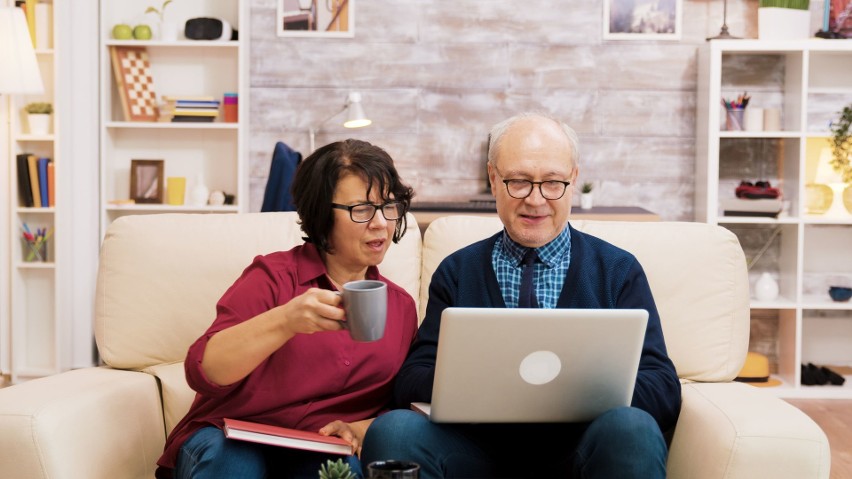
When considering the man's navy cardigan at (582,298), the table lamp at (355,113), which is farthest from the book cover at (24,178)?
the man's navy cardigan at (582,298)

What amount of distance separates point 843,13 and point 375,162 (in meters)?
3.36

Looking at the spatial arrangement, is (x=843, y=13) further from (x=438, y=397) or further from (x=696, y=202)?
(x=438, y=397)

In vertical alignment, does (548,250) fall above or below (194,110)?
below

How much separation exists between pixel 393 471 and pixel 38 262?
3.71 m

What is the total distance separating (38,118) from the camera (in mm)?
4473

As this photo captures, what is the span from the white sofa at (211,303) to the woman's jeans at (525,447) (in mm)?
254

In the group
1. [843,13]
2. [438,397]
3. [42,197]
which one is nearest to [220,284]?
[438,397]

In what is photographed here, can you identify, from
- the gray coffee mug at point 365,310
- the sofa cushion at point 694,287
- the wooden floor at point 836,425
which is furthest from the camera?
the wooden floor at point 836,425

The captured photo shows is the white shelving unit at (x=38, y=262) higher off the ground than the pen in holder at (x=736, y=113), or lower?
lower

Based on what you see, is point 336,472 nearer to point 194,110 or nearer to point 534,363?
point 534,363

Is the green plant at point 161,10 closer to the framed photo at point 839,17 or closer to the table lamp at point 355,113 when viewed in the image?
the table lamp at point 355,113

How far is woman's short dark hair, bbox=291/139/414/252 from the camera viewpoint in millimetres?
1982

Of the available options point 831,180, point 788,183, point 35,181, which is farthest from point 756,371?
point 35,181

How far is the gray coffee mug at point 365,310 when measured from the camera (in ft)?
4.58
